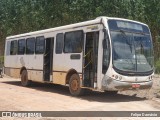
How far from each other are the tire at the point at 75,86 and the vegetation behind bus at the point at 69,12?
1553 centimetres

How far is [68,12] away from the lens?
111 feet

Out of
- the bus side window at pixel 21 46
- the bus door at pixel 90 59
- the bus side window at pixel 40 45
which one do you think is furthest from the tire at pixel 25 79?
the bus door at pixel 90 59

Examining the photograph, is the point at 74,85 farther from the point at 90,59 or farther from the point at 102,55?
the point at 102,55

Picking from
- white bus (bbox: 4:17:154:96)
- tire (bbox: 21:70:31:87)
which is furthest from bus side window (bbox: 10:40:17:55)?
white bus (bbox: 4:17:154:96)

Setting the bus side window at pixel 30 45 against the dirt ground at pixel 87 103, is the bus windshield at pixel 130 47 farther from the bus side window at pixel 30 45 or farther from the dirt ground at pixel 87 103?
the bus side window at pixel 30 45

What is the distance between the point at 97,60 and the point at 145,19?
21969mm

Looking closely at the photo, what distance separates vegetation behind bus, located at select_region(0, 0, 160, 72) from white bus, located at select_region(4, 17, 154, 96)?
45.4 feet

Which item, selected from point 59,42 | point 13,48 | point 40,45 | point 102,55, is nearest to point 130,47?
point 102,55

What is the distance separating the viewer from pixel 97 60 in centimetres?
1398

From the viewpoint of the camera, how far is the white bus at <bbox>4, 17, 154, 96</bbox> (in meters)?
13.5

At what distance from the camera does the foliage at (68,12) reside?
30.9m

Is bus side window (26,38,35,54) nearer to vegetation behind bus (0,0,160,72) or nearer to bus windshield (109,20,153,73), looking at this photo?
bus windshield (109,20,153,73)

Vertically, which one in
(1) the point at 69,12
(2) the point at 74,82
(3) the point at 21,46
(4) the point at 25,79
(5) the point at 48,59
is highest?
(1) the point at 69,12

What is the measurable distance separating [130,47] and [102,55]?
1126mm
